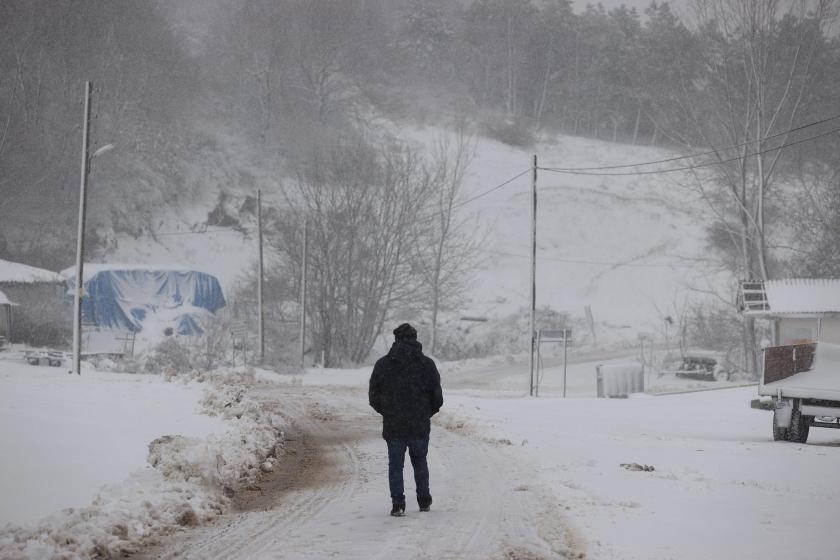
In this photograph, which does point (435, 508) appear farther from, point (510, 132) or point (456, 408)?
point (510, 132)

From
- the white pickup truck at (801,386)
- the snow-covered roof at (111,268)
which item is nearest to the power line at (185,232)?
the snow-covered roof at (111,268)

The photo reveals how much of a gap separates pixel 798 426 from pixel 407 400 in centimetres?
1009

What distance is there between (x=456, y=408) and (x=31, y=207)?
4808 centimetres

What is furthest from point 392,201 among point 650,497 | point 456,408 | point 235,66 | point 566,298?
point 235,66

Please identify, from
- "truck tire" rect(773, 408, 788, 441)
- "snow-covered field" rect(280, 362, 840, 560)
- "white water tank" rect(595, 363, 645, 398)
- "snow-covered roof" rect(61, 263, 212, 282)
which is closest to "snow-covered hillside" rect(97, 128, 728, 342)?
"snow-covered roof" rect(61, 263, 212, 282)

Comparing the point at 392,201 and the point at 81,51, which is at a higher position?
the point at 81,51

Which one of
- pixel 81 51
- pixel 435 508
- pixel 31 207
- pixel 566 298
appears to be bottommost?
pixel 435 508

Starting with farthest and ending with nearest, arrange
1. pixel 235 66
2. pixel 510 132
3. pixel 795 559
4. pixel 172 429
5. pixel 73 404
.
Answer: pixel 510 132 → pixel 235 66 → pixel 73 404 → pixel 172 429 → pixel 795 559

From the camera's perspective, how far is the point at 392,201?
49625 mm

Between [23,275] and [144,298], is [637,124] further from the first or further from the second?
[23,275]

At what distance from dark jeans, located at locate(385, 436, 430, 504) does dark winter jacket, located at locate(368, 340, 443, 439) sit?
7cm

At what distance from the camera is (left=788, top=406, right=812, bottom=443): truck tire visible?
16.6 meters

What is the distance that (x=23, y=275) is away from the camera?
4769 cm

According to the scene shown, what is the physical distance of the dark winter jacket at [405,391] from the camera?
920 centimetres
